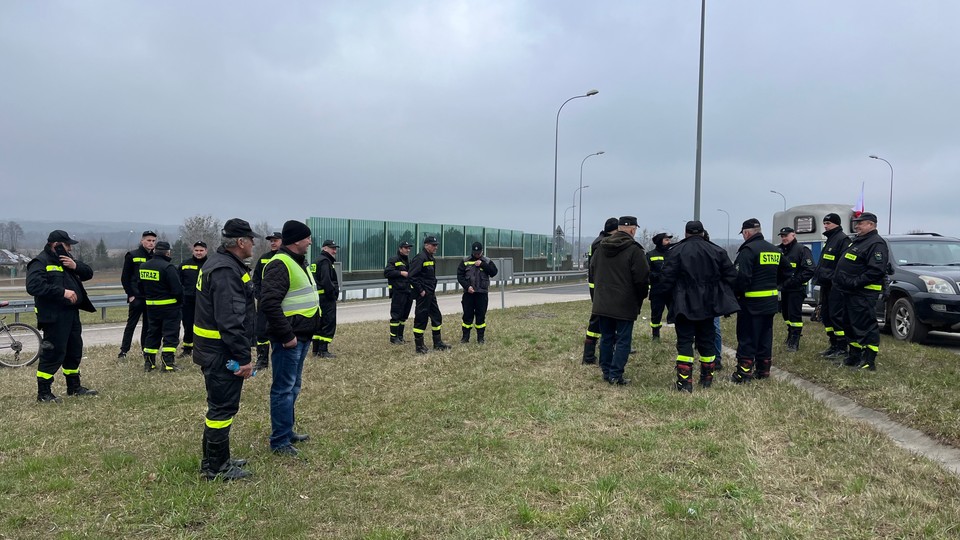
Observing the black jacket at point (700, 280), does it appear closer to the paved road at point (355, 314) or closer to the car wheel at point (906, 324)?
the car wheel at point (906, 324)

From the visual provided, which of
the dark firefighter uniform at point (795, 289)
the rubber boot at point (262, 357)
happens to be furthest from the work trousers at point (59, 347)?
the dark firefighter uniform at point (795, 289)

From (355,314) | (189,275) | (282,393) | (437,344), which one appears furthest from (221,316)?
(355,314)

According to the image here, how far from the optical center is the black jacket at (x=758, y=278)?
6.84 meters

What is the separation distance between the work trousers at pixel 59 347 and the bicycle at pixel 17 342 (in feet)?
9.53

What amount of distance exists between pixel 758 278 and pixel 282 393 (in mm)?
5367

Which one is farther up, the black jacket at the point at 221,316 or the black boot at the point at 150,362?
the black jacket at the point at 221,316

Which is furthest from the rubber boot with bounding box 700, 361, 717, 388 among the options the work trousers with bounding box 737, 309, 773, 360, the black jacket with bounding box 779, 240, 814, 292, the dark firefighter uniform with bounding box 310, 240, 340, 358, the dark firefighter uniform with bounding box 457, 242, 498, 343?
the dark firefighter uniform with bounding box 310, 240, 340, 358

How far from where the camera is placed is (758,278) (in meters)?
6.87

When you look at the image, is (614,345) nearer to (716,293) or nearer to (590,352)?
(590,352)

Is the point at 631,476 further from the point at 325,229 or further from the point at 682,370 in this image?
the point at 325,229

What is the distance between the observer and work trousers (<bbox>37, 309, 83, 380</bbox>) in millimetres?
6465

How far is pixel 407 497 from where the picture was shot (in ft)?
12.9

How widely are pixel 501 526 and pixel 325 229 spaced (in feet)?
77.5

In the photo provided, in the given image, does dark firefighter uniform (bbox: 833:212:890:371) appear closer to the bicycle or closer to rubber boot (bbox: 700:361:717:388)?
rubber boot (bbox: 700:361:717:388)
